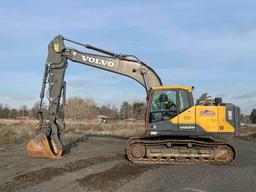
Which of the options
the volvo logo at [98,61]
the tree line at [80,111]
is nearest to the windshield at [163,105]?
the volvo logo at [98,61]

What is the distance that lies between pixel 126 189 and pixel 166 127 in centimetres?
672

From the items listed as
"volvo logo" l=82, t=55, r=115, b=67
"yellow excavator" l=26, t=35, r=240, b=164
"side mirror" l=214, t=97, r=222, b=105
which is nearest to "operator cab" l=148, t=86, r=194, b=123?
"yellow excavator" l=26, t=35, r=240, b=164

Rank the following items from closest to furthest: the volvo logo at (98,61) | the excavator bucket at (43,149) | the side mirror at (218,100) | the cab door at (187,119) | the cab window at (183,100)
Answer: the cab door at (187,119) → the cab window at (183,100) → the side mirror at (218,100) → the excavator bucket at (43,149) → the volvo logo at (98,61)

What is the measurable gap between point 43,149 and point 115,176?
624 cm

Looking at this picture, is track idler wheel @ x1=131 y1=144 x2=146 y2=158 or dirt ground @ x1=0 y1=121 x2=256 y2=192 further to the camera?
track idler wheel @ x1=131 y1=144 x2=146 y2=158

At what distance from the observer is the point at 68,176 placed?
44.4 ft

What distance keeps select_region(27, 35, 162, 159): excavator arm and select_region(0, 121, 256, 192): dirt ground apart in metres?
1.88

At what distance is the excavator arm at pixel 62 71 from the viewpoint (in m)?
19.9

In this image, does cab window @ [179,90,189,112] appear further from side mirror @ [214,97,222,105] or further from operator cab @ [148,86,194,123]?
side mirror @ [214,97,222,105]

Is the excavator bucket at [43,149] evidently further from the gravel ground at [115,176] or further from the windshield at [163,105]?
the windshield at [163,105]

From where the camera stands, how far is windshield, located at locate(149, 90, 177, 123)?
1827 centimetres

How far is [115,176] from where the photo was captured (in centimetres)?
1379

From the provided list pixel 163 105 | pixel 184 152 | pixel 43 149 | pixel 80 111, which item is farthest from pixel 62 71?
pixel 80 111

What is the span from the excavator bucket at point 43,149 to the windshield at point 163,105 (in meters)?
4.38
